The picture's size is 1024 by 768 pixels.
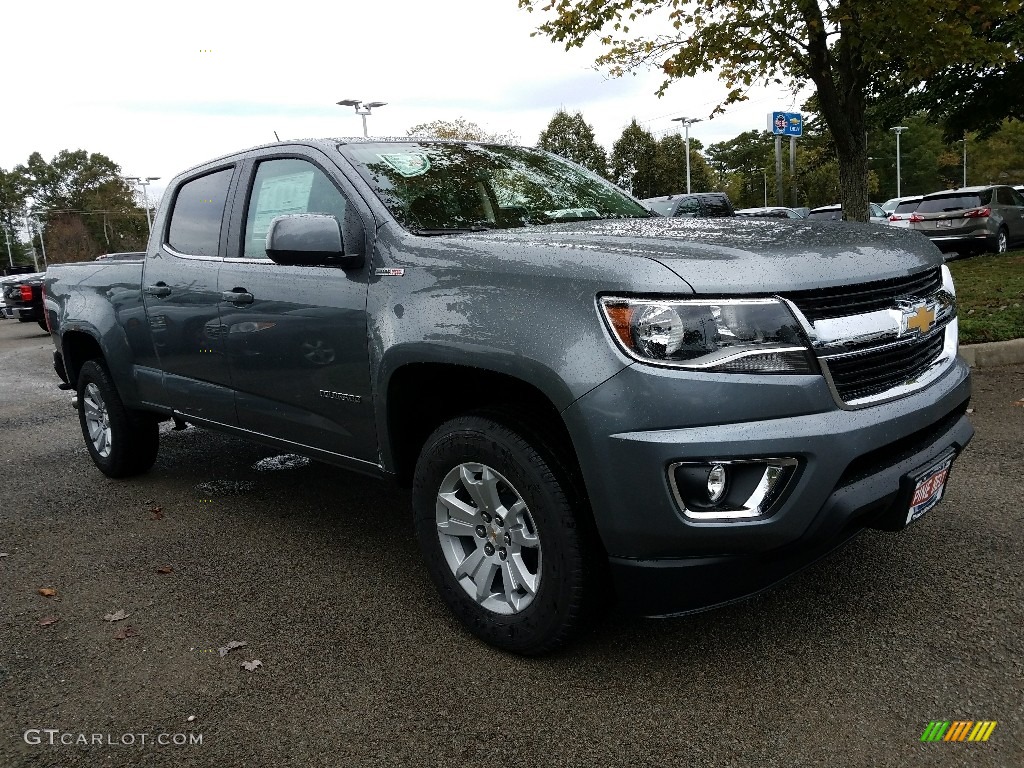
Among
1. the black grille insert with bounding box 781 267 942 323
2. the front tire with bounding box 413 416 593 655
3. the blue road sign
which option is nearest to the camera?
the black grille insert with bounding box 781 267 942 323

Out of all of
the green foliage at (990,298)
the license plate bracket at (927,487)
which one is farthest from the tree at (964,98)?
the license plate bracket at (927,487)

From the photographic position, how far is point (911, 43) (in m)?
9.75

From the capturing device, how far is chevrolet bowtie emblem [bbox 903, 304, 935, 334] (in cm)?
280

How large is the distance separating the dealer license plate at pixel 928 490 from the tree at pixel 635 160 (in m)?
51.4

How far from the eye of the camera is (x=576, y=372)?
2.54 meters

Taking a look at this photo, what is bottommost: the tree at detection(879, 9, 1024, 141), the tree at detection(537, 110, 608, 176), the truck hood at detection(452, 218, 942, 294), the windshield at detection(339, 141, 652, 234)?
the truck hood at detection(452, 218, 942, 294)

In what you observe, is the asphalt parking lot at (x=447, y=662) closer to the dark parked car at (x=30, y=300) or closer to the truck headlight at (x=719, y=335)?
the truck headlight at (x=719, y=335)

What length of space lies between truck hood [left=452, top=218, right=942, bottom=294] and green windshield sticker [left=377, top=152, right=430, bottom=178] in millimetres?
568

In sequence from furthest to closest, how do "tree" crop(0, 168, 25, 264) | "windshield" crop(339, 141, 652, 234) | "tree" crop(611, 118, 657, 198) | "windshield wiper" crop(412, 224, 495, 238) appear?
"tree" crop(0, 168, 25, 264), "tree" crop(611, 118, 657, 198), "windshield" crop(339, 141, 652, 234), "windshield wiper" crop(412, 224, 495, 238)

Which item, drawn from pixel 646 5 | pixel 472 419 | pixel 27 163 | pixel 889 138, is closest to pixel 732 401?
pixel 472 419

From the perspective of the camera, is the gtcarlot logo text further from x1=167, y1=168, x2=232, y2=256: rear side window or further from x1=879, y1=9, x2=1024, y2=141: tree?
x1=879, y1=9, x2=1024, y2=141: tree

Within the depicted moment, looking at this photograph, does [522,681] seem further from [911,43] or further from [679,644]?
[911,43]

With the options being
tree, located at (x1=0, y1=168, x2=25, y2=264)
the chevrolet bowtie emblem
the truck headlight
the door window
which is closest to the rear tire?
the chevrolet bowtie emblem

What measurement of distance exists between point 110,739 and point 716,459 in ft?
6.54
